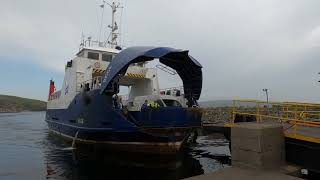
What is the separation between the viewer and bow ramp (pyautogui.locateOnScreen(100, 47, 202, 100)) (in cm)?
1438

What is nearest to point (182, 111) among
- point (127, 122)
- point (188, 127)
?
point (188, 127)

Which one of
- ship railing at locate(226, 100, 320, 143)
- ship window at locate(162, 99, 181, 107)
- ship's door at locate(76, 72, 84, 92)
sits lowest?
ship railing at locate(226, 100, 320, 143)

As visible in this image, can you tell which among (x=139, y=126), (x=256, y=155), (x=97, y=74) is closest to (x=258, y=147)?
(x=256, y=155)

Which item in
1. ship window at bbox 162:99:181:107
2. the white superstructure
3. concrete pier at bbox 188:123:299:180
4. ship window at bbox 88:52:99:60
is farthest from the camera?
ship window at bbox 88:52:99:60

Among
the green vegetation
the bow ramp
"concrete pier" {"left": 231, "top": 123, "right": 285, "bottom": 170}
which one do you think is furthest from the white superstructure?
the green vegetation

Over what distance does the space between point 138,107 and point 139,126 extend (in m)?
1.46

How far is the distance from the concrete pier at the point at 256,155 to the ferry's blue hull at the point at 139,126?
4.42 m

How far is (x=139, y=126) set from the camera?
14.5 metres

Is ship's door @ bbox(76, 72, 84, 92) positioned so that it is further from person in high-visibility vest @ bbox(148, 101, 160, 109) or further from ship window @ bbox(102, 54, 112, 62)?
person in high-visibility vest @ bbox(148, 101, 160, 109)

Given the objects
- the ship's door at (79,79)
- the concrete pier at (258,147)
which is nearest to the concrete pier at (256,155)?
the concrete pier at (258,147)

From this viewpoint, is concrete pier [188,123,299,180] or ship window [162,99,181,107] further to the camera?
ship window [162,99,181,107]

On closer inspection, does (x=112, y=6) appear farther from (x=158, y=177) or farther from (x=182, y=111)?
(x=158, y=177)

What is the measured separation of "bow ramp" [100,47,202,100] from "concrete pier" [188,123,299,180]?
18.4ft

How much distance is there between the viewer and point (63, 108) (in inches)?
902
